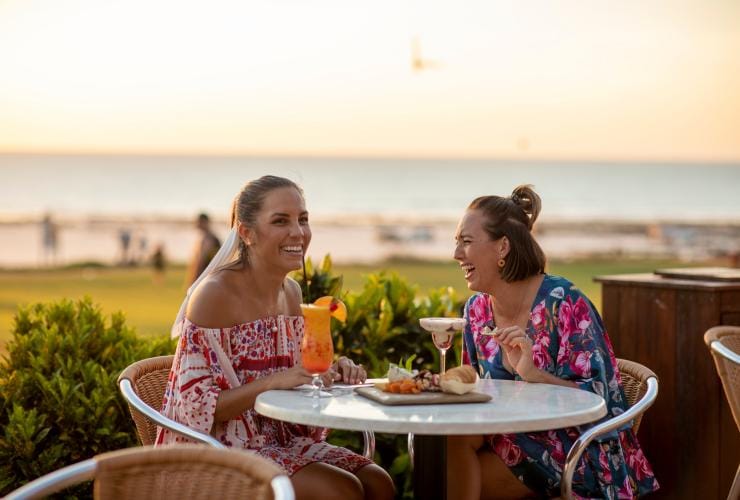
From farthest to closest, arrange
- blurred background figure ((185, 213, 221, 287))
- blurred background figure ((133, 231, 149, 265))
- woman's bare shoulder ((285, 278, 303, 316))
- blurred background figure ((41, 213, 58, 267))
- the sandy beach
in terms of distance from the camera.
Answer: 1. the sandy beach
2. blurred background figure ((133, 231, 149, 265))
3. blurred background figure ((41, 213, 58, 267))
4. blurred background figure ((185, 213, 221, 287))
5. woman's bare shoulder ((285, 278, 303, 316))

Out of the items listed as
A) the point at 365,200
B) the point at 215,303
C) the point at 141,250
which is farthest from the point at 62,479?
the point at 365,200

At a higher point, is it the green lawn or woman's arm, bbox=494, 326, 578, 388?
woman's arm, bbox=494, 326, 578, 388

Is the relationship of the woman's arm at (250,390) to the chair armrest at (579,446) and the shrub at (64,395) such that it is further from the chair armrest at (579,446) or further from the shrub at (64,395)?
the shrub at (64,395)

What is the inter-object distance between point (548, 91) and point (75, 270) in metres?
21.8

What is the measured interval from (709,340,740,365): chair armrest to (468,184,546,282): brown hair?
2.22ft

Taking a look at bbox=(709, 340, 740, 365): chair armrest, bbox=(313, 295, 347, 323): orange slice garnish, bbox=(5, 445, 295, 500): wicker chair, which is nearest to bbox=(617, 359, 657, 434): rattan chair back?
bbox=(709, 340, 740, 365): chair armrest

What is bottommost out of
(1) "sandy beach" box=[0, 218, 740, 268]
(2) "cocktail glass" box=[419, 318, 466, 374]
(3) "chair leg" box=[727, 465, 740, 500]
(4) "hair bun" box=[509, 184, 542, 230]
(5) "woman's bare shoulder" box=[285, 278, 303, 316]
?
(1) "sandy beach" box=[0, 218, 740, 268]

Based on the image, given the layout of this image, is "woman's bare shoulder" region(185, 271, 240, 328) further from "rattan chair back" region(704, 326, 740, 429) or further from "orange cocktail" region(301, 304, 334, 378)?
"rattan chair back" region(704, 326, 740, 429)

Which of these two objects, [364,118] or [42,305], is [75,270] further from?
[364,118]

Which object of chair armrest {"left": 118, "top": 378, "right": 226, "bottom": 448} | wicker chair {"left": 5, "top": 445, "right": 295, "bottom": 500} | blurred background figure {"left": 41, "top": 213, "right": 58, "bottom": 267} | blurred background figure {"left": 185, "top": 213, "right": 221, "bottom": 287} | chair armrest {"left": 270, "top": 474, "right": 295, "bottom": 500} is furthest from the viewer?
blurred background figure {"left": 41, "top": 213, "right": 58, "bottom": 267}

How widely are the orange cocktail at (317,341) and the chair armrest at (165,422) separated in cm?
35

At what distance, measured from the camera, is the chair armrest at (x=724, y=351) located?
384 cm

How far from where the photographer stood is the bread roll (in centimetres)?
316

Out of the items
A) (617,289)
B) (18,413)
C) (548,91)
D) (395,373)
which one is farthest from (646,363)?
(548,91)
